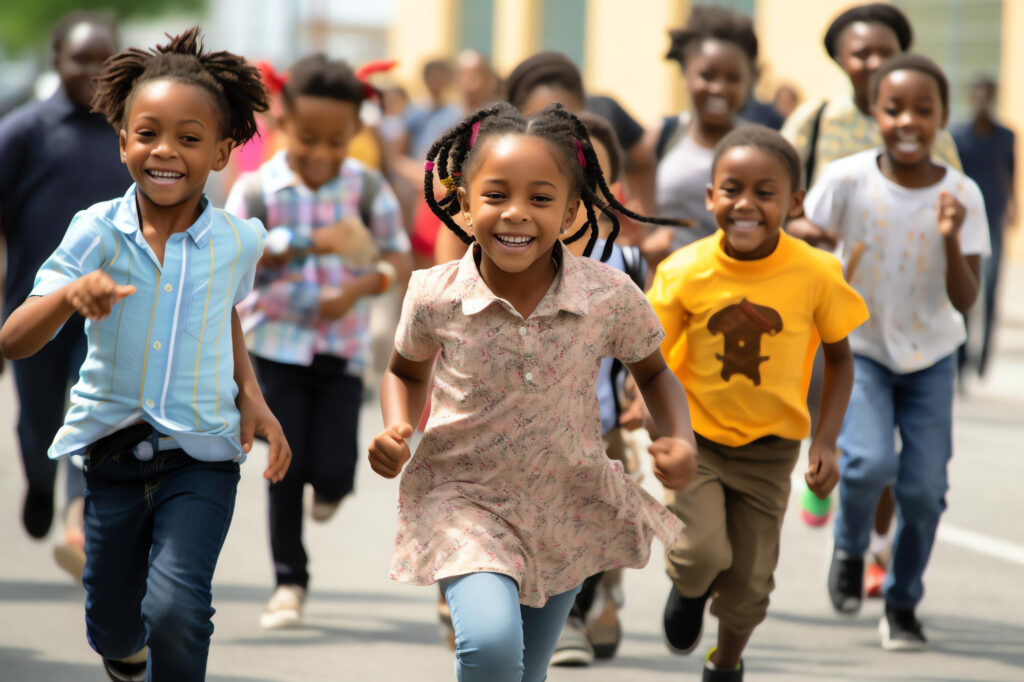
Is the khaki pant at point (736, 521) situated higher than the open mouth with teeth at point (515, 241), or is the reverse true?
the open mouth with teeth at point (515, 241)

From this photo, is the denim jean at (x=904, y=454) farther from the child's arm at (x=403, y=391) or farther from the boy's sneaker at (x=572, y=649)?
the child's arm at (x=403, y=391)

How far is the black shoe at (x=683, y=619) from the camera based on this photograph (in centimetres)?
516

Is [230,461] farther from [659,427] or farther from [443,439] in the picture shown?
[659,427]

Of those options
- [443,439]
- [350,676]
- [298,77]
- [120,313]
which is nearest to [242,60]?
[120,313]

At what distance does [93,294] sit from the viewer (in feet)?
11.9

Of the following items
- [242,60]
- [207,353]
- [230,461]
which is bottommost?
[230,461]

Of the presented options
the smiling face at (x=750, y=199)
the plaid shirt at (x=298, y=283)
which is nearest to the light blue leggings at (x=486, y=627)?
the smiling face at (x=750, y=199)

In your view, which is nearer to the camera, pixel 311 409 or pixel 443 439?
pixel 443 439

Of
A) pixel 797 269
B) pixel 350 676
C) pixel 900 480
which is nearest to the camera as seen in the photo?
pixel 797 269

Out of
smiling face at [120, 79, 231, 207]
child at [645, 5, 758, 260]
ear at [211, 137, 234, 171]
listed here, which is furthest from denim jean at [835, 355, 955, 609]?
smiling face at [120, 79, 231, 207]

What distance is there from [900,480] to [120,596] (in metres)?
2.97

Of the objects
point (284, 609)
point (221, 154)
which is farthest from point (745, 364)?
point (284, 609)

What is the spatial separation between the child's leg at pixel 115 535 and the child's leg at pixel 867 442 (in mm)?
2710

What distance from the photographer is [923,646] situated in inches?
236
